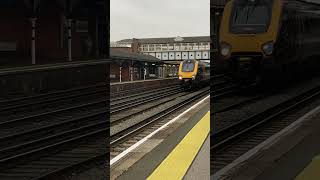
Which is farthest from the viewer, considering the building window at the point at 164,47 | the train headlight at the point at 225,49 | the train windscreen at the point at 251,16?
the building window at the point at 164,47

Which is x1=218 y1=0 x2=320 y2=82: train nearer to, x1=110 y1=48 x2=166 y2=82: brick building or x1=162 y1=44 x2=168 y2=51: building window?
x1=110 y1=48 x2=166 y2=82: brick building

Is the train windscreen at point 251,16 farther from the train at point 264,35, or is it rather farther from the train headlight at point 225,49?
the train headlight at point 225,49

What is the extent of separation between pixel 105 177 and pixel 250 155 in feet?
6.38

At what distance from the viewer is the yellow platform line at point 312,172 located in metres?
3.80

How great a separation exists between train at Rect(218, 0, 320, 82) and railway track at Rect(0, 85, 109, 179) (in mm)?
1884

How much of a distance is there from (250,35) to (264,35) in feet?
0.86

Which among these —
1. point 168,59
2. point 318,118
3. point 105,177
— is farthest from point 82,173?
point 168,59

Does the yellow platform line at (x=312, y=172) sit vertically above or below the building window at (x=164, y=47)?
below

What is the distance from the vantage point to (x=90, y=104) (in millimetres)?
11297

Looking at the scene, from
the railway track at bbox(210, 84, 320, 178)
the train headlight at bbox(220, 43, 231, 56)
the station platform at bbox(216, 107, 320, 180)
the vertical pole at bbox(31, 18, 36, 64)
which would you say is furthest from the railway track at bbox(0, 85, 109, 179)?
the station platform at bbox(216, 107, 320, 180)

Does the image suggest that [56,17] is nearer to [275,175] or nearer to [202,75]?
[275,175]

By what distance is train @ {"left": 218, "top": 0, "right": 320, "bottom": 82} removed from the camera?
16.5 feet

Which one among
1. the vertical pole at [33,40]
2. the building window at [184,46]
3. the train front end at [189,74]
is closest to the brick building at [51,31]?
the vertical pole at [33,40]

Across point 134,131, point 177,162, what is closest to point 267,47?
point 177,162
